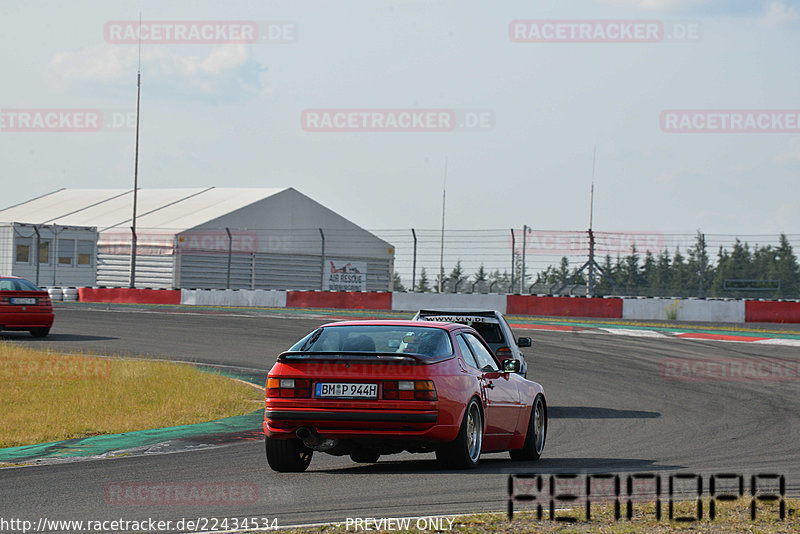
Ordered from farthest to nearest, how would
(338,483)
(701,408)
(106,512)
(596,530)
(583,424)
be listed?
(701,408), (583,424), (338,483), (106,512), (596,530)

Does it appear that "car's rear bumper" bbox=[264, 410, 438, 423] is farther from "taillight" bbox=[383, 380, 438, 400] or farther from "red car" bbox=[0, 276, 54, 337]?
"red car" bbox=[0, 276, 54, 337]

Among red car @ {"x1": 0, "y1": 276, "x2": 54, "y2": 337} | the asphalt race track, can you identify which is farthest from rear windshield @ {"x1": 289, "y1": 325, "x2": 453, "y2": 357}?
red car @ {"x1": 0, "y1": 276, "x2": 54, "y2": 337}

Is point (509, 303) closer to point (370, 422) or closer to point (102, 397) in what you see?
point (102, 397)

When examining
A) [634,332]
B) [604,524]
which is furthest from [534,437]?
[634,332]

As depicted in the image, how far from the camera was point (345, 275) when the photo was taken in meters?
48.8

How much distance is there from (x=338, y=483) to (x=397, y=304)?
25276 millimetres

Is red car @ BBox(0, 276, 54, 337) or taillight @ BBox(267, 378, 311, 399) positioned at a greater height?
red car @ BBox(0, 276, 54, 337)

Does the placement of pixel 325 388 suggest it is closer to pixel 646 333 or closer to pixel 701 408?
pixel 701 408

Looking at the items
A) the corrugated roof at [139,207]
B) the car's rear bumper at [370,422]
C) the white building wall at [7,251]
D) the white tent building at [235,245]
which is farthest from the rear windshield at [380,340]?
the corrugated roof at [139,207]

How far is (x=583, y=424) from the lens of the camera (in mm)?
12992

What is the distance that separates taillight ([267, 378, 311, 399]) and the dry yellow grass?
139 inches

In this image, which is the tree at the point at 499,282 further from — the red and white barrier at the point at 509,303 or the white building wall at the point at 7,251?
the white building wall at the point at 7,251

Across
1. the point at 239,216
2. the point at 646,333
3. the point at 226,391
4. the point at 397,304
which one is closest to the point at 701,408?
the point at 226,391

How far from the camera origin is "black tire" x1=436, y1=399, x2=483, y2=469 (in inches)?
333
